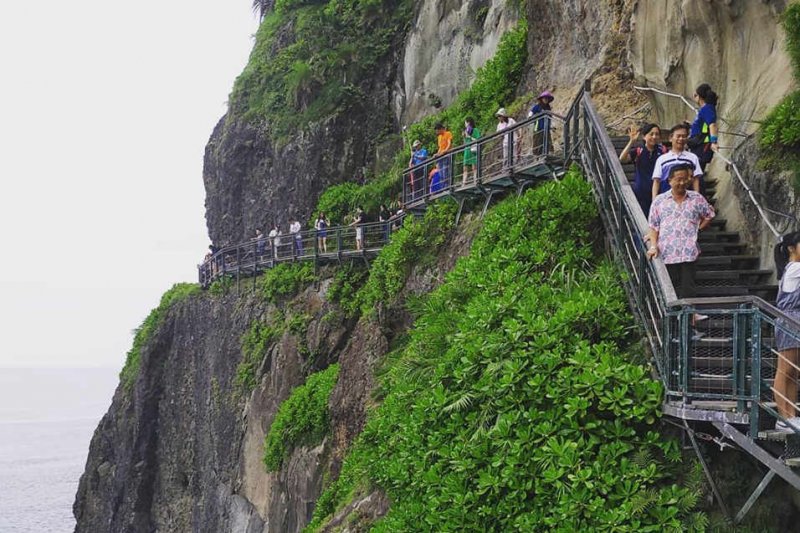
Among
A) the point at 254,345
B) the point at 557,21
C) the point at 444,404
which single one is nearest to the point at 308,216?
the point at 254,345

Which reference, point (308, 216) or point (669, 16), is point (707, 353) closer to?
point (669, 16)

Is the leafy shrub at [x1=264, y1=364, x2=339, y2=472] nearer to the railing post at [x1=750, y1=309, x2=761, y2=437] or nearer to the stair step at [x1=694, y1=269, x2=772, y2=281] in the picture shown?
the stair step at [x1=694, y1=269, x2=772, y2=281]

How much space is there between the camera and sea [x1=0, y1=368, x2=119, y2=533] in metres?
52.8

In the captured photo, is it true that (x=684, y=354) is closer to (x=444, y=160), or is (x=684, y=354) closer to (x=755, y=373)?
(x=755, y=373)

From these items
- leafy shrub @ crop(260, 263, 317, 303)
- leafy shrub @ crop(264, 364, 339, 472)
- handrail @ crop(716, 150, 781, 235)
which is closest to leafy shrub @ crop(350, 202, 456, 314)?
leafy shrub @ crop(264, 364, 339, 472)

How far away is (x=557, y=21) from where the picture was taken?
13797 millimetres

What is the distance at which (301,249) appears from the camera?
68.6 ft

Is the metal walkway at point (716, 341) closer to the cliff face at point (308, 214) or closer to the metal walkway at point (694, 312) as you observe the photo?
the metal walkway at point (694, 312)

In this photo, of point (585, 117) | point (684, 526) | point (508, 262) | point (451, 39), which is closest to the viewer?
point (684, 526)

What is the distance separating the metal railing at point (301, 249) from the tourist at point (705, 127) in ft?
29.1

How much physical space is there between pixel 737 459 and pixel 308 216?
20.3 m

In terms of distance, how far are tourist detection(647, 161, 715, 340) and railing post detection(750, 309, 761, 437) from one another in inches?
60.0

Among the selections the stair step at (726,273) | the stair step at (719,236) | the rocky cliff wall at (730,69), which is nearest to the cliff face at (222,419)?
the rocky cliff wall at (730,69)

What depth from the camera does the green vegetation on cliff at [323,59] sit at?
24547mm
